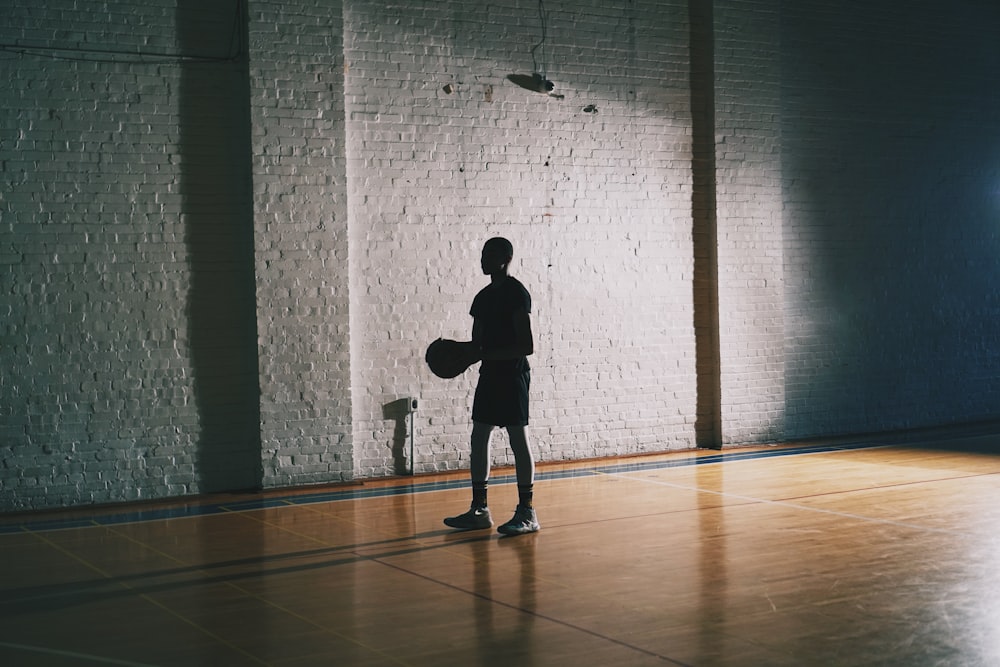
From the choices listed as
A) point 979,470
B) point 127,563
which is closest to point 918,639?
point 127,563

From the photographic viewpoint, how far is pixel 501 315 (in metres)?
6.17

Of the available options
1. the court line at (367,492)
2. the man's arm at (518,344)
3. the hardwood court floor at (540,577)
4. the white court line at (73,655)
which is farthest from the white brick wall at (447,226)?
the white court line at (73,655)

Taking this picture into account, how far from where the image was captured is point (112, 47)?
7699 mm

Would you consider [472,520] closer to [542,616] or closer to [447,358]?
[447,358]

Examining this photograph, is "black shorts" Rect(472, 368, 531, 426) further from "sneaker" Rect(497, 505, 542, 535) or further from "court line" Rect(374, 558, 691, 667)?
"court line" Rect(374, 558, 691, 667)

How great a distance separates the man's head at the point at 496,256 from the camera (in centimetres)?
623

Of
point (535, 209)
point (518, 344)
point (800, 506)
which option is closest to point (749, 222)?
point (535, 209)

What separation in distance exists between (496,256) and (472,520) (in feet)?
5.04

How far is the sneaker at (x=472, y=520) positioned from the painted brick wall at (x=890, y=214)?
466cm

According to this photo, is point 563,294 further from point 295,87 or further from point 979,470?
point 979,470

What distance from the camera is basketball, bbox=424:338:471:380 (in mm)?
6223

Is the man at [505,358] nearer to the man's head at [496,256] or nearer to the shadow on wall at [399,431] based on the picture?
the man's head at [496,256]

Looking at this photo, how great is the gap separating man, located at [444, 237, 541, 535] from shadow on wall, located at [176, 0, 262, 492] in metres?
2.47

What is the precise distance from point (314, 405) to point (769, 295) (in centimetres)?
432
